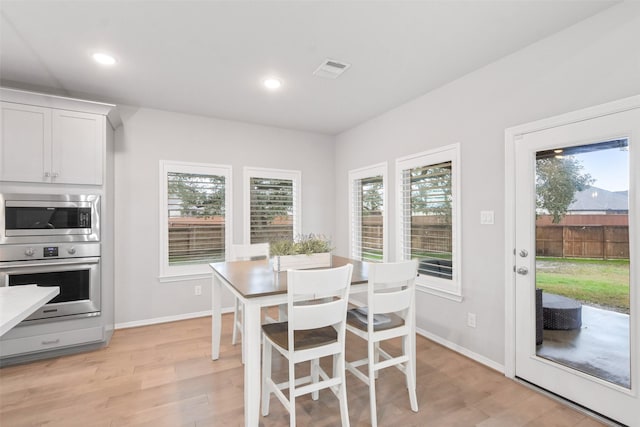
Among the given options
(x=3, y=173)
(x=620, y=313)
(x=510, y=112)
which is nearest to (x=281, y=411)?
(x=620, y=313)

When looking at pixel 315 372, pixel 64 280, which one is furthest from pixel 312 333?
pixel 64 280

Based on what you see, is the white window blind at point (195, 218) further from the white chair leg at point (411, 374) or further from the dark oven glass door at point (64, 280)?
the white chair leg at point (411, 374)

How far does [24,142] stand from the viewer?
2.76 meters

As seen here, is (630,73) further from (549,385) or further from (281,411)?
(281,411)

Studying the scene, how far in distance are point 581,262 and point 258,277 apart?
230cm

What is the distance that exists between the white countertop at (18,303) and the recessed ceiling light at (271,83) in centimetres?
240

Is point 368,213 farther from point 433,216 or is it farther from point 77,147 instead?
point 77,147

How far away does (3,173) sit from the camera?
8.77 ft

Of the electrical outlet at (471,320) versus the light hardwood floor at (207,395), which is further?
the electrical outlet at (471,320)

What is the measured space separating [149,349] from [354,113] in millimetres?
3554

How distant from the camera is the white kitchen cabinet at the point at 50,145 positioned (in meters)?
2.71

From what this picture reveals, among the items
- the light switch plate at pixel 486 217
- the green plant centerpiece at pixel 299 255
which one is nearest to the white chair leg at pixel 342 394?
the green plant centerpiece at pixel 299 255

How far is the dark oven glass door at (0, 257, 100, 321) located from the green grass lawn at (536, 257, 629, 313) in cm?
397

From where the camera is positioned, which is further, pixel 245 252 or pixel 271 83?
pixel 245 252
